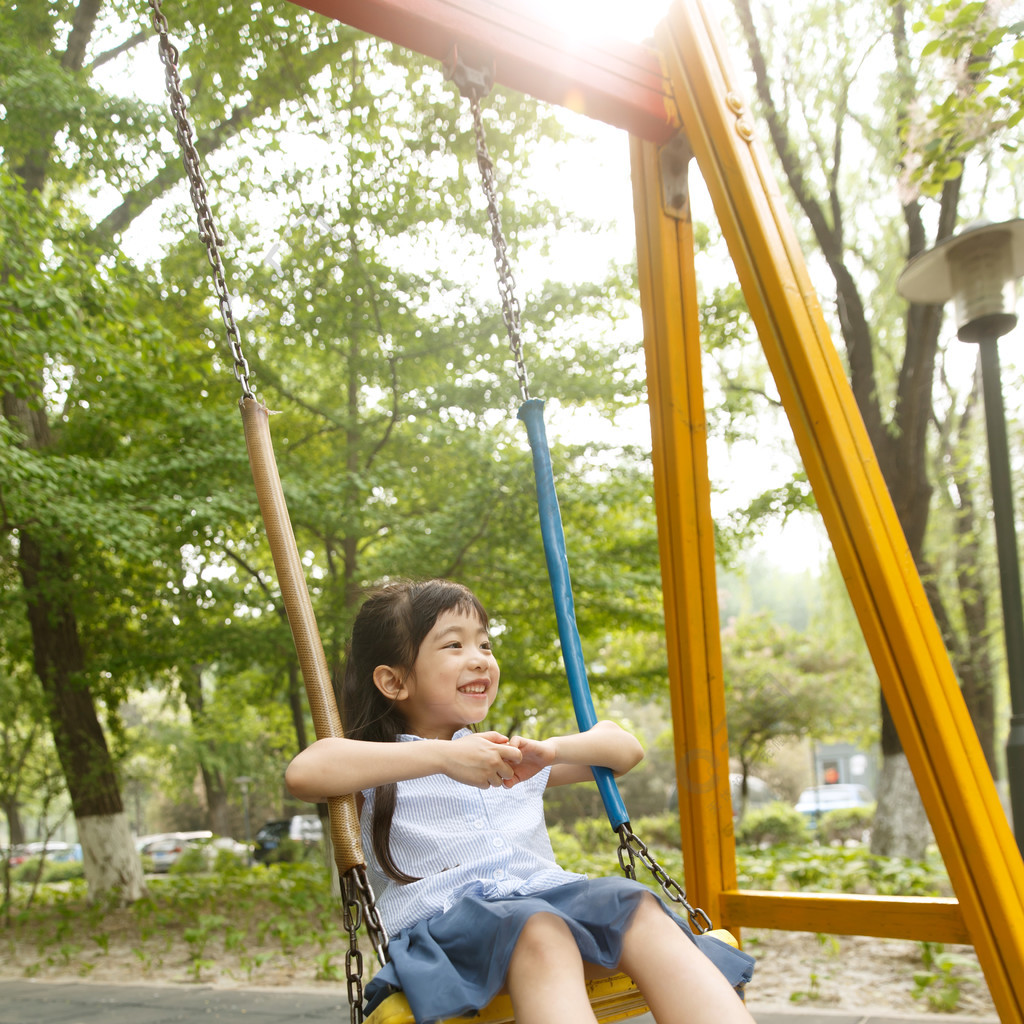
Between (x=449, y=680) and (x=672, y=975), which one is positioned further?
(x=449, y=680)

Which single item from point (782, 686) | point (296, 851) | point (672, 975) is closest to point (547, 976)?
point (672, 975)

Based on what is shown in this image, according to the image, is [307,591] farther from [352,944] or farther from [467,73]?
→ [467,73]

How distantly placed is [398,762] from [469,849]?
23 cm

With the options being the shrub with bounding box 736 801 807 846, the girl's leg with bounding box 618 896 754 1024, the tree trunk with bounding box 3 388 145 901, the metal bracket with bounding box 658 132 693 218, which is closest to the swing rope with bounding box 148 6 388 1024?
the girl's leg with bounding box 618 896 754 1024

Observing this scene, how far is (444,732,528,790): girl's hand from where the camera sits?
1518mm

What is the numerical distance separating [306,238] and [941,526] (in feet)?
25.0

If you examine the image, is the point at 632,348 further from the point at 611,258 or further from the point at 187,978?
the point at 187,978

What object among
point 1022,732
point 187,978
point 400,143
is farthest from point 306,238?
point 1022,732

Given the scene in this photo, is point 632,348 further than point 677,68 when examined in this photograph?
Yes

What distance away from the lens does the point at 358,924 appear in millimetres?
1482

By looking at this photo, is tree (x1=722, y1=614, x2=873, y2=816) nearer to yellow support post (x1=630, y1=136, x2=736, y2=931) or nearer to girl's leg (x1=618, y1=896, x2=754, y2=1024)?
yellow support post (x1=630, y1=136, x2=736, y2=931)

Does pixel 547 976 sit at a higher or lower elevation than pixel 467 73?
lower

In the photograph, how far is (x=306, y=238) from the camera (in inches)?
255

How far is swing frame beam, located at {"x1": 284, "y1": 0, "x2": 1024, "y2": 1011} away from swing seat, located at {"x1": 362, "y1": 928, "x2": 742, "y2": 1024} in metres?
0.43
